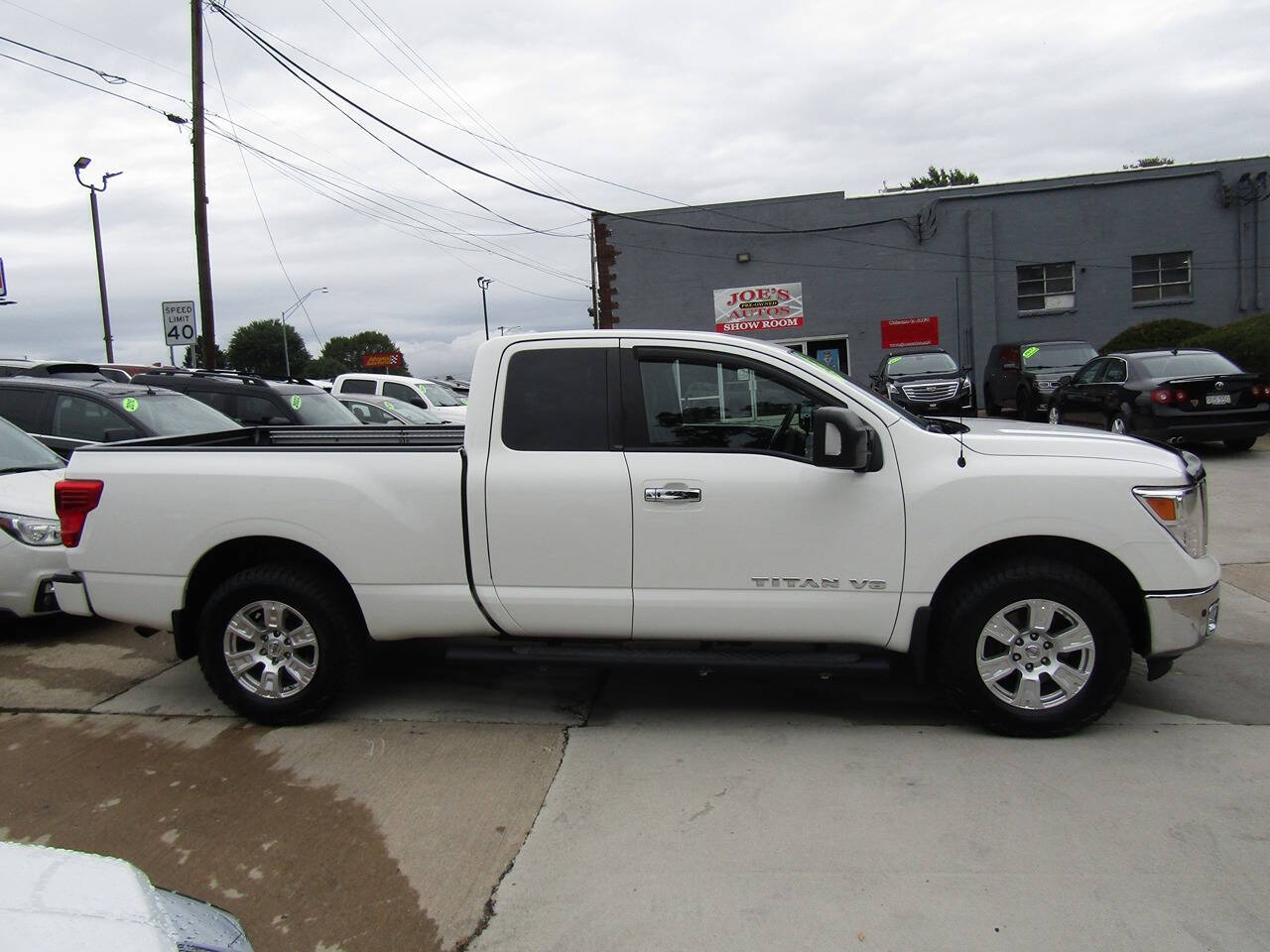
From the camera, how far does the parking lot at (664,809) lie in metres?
3.16

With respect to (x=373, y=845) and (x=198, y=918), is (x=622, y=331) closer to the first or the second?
(x=373, y=845)

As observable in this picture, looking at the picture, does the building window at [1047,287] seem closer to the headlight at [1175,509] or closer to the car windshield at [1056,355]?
the car windshield at [1056,355]

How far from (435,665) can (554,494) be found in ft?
6.09

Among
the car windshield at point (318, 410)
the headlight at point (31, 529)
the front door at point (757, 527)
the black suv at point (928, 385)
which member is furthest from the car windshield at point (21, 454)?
the black suv at point (928, 385)

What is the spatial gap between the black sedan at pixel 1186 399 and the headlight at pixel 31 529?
11.3 meters

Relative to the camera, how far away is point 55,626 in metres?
6.94

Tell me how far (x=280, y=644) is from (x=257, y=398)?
8001 millimetres

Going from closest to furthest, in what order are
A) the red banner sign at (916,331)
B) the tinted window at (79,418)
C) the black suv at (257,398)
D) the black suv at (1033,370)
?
the tinted window at (79,418) < the black suv at (257,398) < the black suv at (1033,370) < the red banner sign at (916,331)

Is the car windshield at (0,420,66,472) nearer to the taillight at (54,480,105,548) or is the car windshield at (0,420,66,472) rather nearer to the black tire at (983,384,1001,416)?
the taillight at (54,480,105,548)

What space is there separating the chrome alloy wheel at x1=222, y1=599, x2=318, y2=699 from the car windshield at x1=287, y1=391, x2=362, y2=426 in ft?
24.0

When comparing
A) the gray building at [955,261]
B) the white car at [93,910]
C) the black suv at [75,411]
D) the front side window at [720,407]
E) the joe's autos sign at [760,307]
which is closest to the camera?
the white car at [93,910]

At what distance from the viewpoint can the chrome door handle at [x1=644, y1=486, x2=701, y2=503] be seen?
176 inches

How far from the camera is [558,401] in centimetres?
469

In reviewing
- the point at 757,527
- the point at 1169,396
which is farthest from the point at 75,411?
the point at 1169,396
